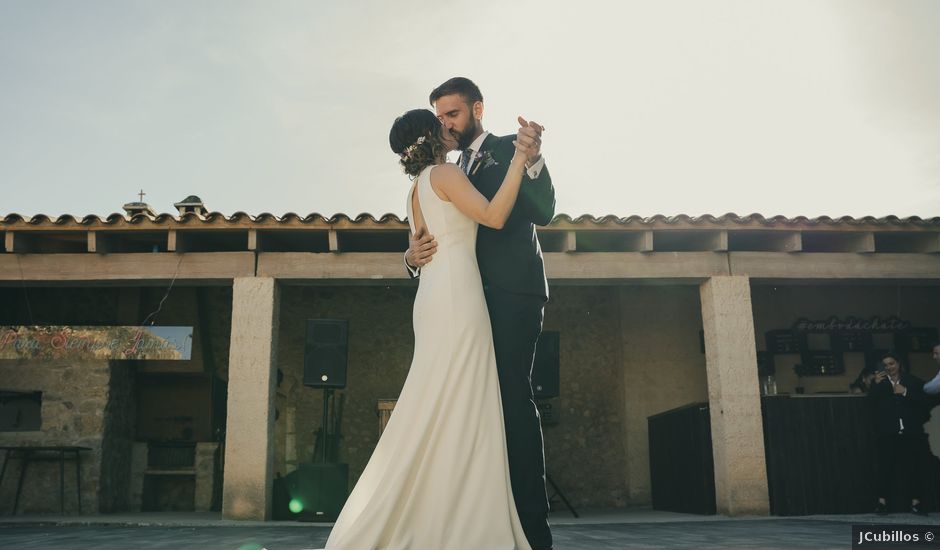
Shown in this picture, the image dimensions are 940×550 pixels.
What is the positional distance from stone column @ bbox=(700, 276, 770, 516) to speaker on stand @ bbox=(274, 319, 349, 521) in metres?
3.46

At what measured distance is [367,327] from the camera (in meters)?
10.0

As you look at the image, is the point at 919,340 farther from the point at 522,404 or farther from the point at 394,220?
the point at 522,404

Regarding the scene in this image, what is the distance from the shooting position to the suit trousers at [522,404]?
2250 mm

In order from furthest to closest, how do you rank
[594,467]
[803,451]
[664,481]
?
[594,467]
[664,481]
[803,451]

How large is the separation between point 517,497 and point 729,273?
558cm

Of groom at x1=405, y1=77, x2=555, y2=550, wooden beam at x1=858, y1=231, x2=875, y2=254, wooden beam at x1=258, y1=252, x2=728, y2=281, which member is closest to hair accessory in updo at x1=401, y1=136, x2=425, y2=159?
groom at x1=405, y1=77, x2=555, y2=550

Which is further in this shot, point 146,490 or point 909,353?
point 909,353

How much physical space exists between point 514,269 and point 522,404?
1.37 feet

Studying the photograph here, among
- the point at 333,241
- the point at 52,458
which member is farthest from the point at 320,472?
the point at 52,458

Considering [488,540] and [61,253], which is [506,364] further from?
[61,253]

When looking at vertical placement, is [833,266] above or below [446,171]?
above

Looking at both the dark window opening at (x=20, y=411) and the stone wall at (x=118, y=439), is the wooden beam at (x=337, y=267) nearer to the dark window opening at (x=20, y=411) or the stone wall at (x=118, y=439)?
the stone wall at (x=118, y=439)

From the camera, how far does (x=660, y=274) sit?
720 centimetres

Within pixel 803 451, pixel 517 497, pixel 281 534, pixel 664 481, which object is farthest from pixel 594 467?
pixel 517 497
